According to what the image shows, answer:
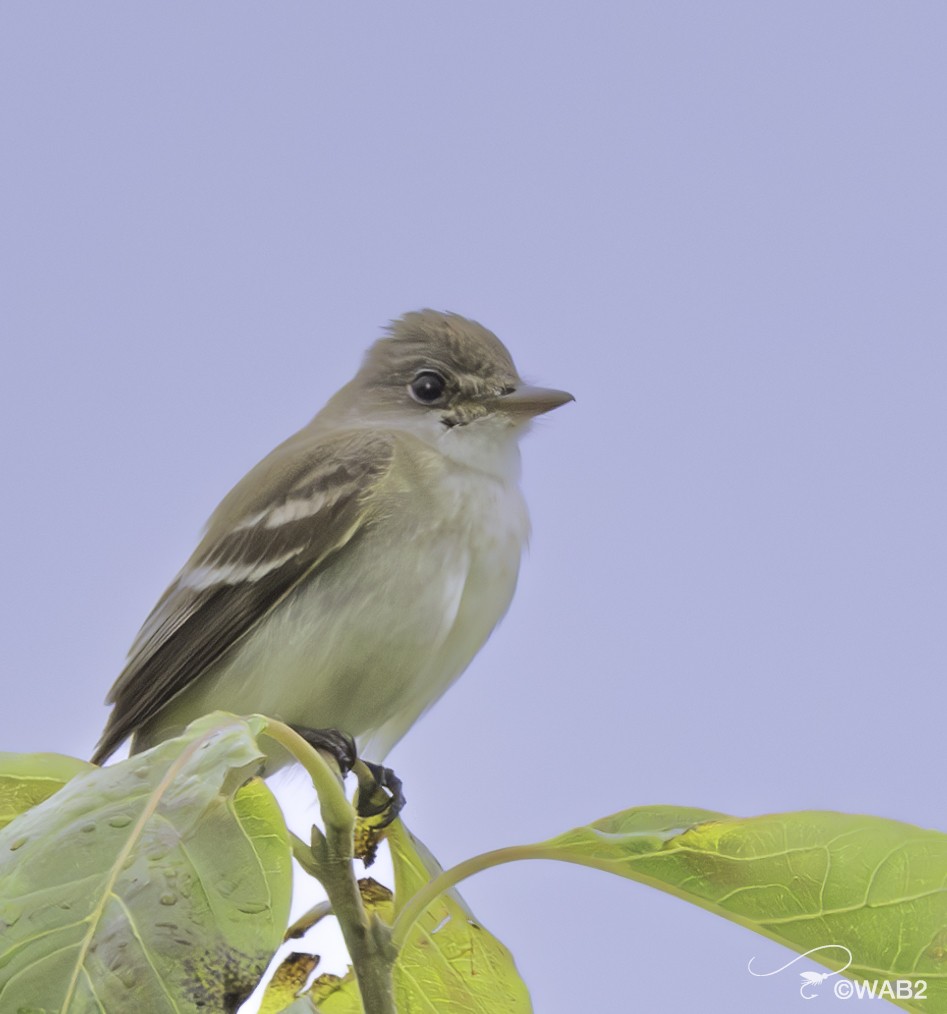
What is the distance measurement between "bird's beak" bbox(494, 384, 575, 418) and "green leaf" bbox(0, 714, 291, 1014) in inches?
85.6

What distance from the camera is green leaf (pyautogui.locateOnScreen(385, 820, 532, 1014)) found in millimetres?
2186

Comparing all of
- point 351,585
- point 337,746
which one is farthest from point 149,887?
point 351,585

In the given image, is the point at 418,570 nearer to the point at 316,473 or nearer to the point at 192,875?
the point at 316,473

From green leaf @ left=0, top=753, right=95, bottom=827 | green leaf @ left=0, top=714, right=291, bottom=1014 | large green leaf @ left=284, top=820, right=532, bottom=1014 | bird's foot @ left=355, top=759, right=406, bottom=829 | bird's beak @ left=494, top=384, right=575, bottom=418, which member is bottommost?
large green leaf @ left=284, top=820, right=532, bottom=1014

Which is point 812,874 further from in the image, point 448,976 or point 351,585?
point 351,585

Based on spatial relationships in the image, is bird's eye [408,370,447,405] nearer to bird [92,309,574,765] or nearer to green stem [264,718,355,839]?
bird [92,309,574,765]

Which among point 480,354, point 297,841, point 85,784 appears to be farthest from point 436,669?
point 85,784

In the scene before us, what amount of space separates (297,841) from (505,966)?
0.54 meters

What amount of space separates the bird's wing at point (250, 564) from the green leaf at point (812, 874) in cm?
145

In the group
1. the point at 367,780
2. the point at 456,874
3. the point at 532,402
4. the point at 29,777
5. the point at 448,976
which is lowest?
the point at 448,976

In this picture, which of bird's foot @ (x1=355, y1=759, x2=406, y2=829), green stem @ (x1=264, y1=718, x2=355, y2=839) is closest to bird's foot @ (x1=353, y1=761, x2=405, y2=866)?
bird's foot @ (x1=355, y1=759, x2=406, y2=829)

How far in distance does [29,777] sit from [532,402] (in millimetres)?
2024

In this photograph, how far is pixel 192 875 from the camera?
1.39 metres

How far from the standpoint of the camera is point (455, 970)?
221 centimetres
